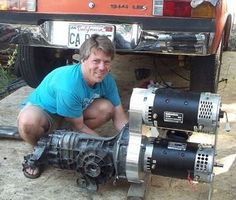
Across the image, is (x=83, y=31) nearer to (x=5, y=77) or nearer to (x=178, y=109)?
(x=178, y=109)

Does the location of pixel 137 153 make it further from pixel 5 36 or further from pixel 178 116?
pixel 5 36

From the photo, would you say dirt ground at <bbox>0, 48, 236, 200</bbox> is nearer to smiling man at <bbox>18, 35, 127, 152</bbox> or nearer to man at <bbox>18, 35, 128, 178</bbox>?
man at <bbox>18, 35, 128, 178</bbox>

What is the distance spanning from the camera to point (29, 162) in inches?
122

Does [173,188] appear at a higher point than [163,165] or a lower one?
lower

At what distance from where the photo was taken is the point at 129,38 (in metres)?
3.66

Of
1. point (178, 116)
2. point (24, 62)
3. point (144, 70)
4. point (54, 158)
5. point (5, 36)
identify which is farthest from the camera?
point (144, 70)

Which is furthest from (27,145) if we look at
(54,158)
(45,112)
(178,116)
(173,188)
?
(178,116)

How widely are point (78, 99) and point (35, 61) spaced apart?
1.51 meters

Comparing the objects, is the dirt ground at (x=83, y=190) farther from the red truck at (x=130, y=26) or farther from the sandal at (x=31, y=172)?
the red truck at (x=130, y=26)

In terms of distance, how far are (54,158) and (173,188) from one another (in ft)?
2.59

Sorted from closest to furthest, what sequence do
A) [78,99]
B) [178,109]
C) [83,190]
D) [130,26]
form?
1. [178,109]
2. [83,190]
3. [78,99]
4. [130,26]

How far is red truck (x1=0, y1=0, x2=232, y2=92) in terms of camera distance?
11.6 feet

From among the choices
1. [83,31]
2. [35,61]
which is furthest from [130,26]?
[35,61]

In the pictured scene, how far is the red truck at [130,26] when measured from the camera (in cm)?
353
